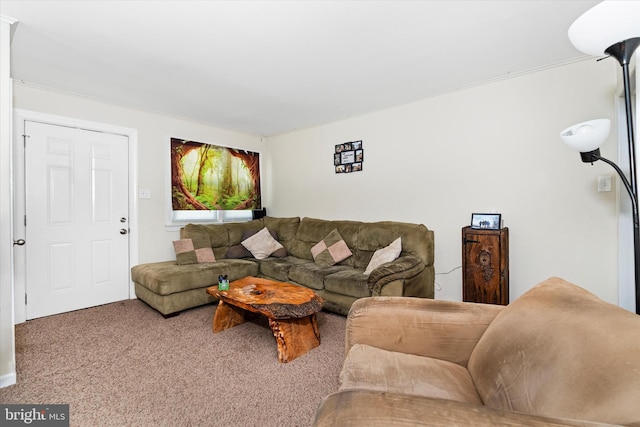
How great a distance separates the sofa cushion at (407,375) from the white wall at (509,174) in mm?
2083

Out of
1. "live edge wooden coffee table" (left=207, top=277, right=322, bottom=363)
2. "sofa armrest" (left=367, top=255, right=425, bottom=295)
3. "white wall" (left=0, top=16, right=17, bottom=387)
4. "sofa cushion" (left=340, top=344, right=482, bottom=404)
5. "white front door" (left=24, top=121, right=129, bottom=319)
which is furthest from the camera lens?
"white front door" (left=24, top=121, right=129, bottom=319)

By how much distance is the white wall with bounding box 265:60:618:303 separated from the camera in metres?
2.49

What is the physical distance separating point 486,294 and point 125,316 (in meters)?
3.60

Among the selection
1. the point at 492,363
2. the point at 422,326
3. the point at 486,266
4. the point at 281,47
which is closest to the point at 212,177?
the point at 281,47

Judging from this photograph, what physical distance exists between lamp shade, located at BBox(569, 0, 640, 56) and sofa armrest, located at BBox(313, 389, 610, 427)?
1.53 meters

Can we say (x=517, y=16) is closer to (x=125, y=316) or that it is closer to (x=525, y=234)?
(x=525, y=234)

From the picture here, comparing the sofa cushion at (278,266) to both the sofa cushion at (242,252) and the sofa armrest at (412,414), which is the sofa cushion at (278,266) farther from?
the sofa armrest at (412,414)

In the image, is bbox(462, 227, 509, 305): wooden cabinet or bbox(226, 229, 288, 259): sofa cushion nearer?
bbox(462, 227, 509, 305): wooden cabinet

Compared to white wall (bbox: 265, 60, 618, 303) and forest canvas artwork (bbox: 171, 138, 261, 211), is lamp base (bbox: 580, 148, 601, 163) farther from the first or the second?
forest canvas artwork (bbox: 171, 138, 261, 211)

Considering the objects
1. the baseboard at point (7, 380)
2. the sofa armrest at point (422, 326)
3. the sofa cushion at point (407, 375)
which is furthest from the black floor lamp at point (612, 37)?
the baseboard at point (7, 380)

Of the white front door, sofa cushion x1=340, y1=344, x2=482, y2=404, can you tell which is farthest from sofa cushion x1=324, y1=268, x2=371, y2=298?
the white front door

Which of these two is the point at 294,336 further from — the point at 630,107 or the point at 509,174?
the point at 509,174

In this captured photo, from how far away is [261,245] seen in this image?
14.0ft

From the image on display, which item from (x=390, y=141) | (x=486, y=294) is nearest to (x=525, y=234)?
(x=486, y=294)
